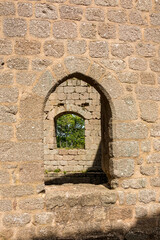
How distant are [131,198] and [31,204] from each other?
4.38ft

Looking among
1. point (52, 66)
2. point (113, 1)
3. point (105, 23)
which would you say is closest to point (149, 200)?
point (52, 66)

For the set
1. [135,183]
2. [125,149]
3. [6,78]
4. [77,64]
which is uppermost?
[77,64]

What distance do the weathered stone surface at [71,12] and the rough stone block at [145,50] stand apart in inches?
37.0

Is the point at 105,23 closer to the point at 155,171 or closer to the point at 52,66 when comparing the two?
the point at 52,66

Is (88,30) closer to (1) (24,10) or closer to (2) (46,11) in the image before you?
(2) (46,11)

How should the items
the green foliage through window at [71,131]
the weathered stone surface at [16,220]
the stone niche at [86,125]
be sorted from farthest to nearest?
the green foliage through window at [71,131] < the stone niche at [86,125] < the weathered stone surface at [16,220]

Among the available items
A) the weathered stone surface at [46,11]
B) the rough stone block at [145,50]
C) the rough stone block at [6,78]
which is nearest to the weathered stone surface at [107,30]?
the rough stone block at [145,50]

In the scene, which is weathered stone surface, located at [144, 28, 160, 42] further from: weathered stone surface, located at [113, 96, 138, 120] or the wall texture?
weathered stone surface, located at [113, 96, 138, 120]

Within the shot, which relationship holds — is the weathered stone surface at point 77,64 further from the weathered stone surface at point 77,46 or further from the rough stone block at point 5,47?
the rough stone block at point 5,47

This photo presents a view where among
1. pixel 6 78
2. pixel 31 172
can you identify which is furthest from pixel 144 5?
pixel 31 172

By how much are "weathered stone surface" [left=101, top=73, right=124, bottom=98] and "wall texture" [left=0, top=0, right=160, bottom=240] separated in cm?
1

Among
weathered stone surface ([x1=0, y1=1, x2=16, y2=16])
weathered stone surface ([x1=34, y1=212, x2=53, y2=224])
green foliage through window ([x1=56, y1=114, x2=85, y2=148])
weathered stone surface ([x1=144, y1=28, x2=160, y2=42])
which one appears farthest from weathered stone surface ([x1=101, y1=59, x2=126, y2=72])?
green foliage through window ([x1=56, y1=114, x2=85, y2=148])

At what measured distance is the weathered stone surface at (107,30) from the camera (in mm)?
3352

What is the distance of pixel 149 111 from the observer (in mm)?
3428
